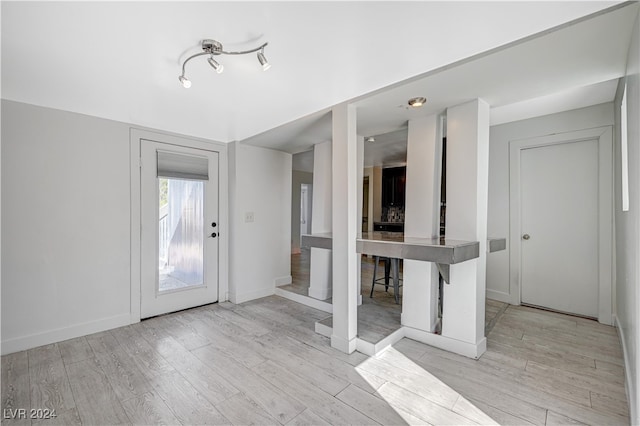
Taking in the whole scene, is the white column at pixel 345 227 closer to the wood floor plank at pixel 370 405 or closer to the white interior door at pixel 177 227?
the wood floor plank at pixel 370 405

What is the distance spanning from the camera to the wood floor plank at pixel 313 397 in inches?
66.1

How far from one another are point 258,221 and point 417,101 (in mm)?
2710

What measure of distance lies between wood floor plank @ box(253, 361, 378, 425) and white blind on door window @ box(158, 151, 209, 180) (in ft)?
8.15

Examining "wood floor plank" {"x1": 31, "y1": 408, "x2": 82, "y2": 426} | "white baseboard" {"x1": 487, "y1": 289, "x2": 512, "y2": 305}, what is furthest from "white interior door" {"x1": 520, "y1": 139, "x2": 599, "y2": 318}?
"wood floor plank" {"x1": 31, "y1": 408, "x2": 82, "y2": 426}

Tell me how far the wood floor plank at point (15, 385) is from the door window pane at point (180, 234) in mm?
1268

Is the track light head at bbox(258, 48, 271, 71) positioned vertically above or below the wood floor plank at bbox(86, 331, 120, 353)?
above

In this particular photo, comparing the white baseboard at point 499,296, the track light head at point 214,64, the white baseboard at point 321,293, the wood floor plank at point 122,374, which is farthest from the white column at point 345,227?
the white baseboard at point 499,296

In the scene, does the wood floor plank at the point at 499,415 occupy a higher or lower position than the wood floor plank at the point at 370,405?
higher

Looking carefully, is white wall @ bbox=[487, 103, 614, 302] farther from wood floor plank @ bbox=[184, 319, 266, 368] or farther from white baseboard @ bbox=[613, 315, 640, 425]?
wood floor plank @ bbox=[184, 319, 266, 368]

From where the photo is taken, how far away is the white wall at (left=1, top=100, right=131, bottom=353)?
8.19ft

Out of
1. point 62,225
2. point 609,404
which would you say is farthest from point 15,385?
point 609,404

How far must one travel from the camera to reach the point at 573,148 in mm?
3322

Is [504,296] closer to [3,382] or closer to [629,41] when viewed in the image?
[629,41]

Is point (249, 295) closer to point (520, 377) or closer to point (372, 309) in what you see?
point (372, 309)
